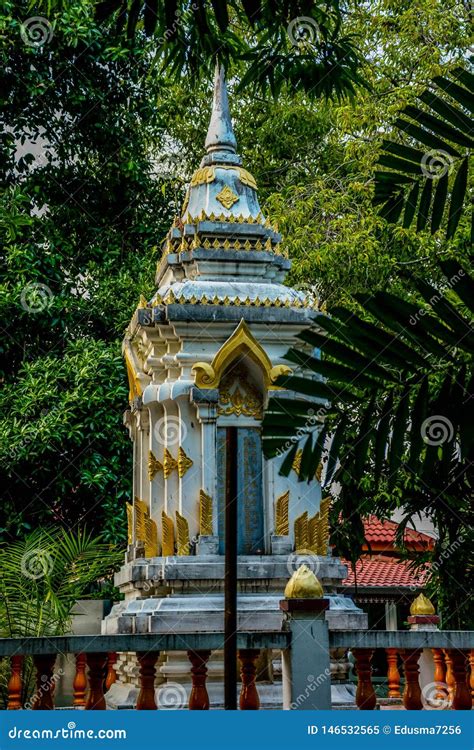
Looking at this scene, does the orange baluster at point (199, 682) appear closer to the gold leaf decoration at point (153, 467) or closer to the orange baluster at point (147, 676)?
the orange baluster at point (147, 676)

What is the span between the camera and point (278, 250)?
8.71 meters

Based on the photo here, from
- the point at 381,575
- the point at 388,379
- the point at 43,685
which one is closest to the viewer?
the point at 388,379

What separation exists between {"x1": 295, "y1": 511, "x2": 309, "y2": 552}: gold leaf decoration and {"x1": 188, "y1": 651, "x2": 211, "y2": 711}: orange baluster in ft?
7.63

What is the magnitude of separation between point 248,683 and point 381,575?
12.5 metres

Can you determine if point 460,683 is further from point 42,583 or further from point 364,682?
point 42,583

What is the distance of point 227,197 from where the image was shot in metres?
8.91

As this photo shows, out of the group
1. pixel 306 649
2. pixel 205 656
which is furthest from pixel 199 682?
pixel 306 649

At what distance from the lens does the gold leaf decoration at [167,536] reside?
7.56 m

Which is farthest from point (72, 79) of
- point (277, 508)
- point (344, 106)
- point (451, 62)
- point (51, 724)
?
point (51, 724)

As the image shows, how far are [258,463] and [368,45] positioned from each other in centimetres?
811

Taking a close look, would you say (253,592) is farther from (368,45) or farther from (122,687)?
(368,45)

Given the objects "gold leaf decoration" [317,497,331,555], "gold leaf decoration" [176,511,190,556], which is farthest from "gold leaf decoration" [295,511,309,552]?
"gold leaf decoration" [176,511,190,556]

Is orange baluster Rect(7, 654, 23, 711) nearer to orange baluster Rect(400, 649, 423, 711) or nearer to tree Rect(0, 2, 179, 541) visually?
orange baluster Rect(400, 649, 423, 711)

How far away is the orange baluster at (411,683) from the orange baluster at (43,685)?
206 centimetres
